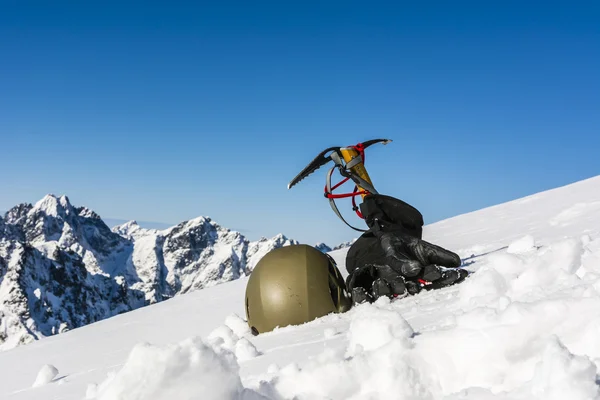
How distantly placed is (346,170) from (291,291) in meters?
2.88

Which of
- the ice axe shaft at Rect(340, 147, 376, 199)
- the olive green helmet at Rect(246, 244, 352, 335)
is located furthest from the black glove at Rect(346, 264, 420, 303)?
the ice axe shaft at Rect(340, 147, 376, 199)

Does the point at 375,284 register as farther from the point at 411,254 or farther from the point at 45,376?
the point at 45,376

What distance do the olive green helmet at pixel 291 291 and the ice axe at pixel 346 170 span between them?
1.86 meters

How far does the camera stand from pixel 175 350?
2795 millimetres

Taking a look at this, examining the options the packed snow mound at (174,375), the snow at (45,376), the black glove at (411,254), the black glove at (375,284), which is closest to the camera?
the packed snow mound at (174,375)

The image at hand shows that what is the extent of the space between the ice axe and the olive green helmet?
186 centimetres

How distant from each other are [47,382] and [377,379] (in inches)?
220

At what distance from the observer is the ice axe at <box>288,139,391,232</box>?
31.2 ft

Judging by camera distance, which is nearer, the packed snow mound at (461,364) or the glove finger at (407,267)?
the packed snow mound at (461,364)

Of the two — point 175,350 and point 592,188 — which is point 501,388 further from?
point 592,188

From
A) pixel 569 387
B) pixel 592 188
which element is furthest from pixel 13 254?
pixel 569 387

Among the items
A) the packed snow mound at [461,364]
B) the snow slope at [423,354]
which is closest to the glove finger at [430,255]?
the snow slope at [423,354]

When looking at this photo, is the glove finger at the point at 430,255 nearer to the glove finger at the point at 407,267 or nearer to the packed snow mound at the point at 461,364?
the glove finger at the point at 407,267

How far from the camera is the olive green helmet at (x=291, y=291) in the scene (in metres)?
7.48
